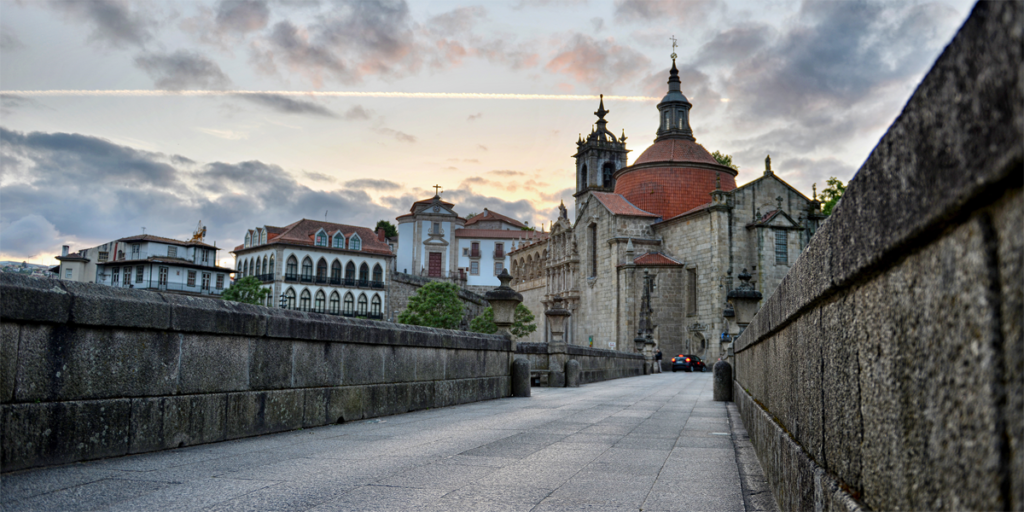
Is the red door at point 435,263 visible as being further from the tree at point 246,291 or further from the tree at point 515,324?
the tree at point 246,291

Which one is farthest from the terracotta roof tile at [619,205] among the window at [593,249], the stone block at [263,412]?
the stone block at [263,412]

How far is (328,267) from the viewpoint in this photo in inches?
2936

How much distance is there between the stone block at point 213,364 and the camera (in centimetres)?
568

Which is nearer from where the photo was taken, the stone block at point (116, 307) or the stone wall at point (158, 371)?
the stone wall at point (158, 371)

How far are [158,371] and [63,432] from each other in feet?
2.80

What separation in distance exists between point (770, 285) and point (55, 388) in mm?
46197

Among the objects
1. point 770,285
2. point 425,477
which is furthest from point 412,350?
point 770,285

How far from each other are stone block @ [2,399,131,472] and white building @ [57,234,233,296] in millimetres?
71485

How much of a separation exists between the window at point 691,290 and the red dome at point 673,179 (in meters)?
6.79

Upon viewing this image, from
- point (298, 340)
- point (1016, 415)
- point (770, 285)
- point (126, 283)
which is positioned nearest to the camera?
point (1016, 415)

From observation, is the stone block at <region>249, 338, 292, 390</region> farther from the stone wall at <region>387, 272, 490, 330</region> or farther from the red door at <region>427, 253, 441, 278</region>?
the red door at <region>427, 253, 441, 278</region>

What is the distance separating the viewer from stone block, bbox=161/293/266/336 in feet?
18.4

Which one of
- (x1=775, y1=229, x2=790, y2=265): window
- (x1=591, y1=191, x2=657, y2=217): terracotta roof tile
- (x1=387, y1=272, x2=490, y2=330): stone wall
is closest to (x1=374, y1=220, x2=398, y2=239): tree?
Answer: (x1=387, y1=272, x2=490, y2=330): stone wall

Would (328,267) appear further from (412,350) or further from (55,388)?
(55,388)
